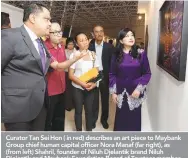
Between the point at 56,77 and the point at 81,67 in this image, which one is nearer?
the point at 56,77

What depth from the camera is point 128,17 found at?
138 centimetres

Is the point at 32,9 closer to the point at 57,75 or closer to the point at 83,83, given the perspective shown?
the point at 57,75

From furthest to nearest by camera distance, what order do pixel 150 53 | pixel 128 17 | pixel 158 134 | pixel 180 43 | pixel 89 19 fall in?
1. pixel 150 53
2. pixel 89 19
3. pixel 128 17
4. pixel 180 43
5. pixel 158 134

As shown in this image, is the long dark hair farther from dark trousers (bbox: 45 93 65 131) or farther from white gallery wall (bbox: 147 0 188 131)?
dark trousers (bbox: 45 93 65 131)

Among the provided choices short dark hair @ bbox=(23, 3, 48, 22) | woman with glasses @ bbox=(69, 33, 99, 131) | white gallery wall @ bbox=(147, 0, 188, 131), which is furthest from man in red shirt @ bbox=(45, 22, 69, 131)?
white gallery wall @ bbox=(147, 0, 188, 131)

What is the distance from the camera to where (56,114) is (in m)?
1.55

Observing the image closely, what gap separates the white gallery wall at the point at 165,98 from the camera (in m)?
0.97

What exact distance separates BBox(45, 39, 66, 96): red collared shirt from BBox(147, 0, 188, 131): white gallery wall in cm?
60

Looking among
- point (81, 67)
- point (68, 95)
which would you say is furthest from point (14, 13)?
point (68, 95)

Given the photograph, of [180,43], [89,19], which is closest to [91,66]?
[89,19]

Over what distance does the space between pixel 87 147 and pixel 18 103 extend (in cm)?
35

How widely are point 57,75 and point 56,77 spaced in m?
0.02

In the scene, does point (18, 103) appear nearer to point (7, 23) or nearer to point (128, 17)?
point (7, 23)

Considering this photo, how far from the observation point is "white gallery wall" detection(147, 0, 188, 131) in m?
0.97
